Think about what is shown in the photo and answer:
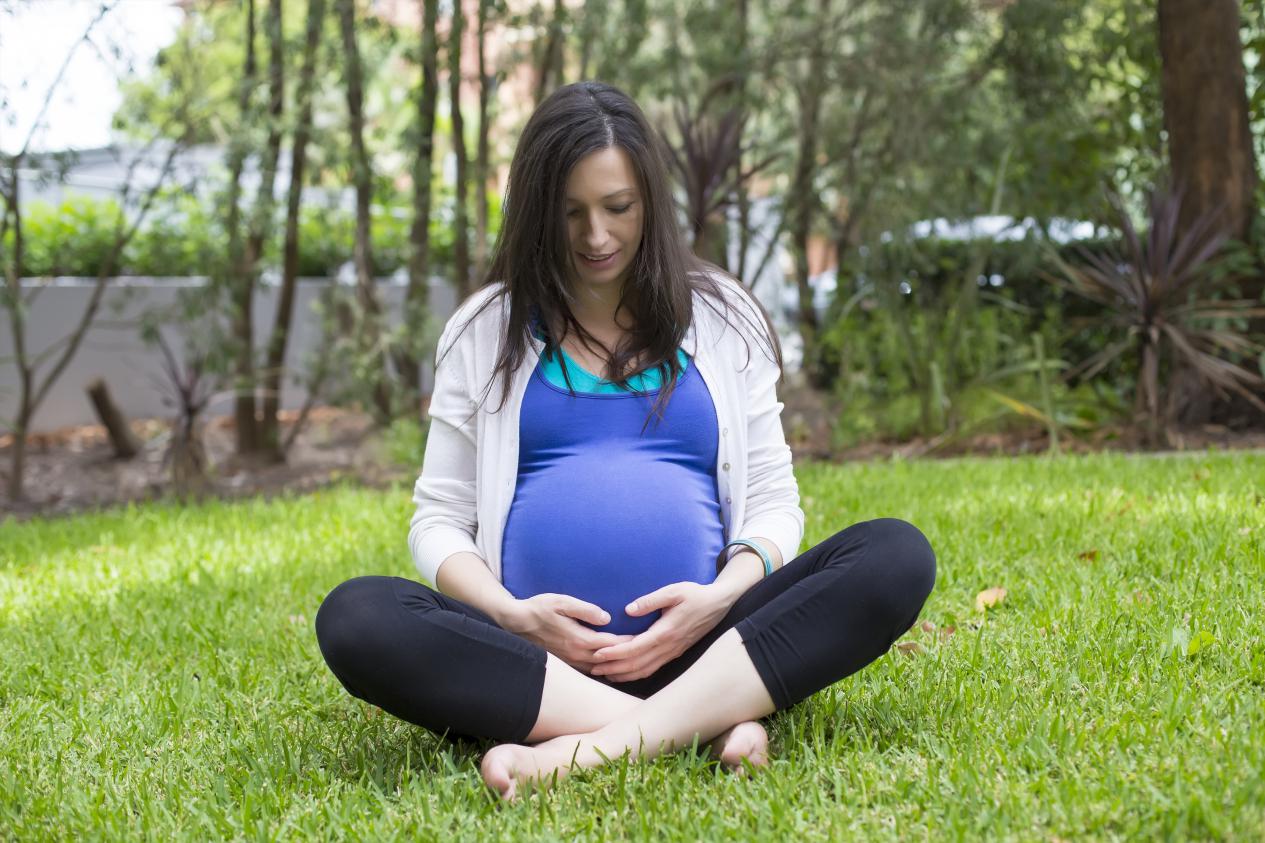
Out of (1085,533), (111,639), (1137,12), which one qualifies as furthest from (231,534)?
(1137,12)

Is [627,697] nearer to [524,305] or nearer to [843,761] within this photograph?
[843,761]

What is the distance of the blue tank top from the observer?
8.06ft

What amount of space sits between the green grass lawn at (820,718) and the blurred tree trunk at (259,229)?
335 cm

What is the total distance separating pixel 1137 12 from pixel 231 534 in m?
5.81

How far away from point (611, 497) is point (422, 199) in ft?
18.2

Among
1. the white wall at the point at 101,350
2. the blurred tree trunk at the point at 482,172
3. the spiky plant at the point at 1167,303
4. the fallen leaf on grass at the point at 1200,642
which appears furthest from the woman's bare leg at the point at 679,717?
the white wall at the point at 101,350

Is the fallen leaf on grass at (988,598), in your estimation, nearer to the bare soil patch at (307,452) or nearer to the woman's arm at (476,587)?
the woman's arm at (476,587)

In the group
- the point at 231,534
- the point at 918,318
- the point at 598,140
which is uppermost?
the point at 598,140

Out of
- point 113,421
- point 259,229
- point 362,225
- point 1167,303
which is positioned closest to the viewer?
point 1167,303

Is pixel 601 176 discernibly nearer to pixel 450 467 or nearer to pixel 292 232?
pixel 450 467

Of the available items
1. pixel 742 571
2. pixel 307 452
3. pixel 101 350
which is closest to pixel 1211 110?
pixel 742 571

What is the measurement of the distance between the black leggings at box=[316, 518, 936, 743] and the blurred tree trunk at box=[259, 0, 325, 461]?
17.6 ft

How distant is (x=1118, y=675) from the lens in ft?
8.37

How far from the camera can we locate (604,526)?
246 cm
